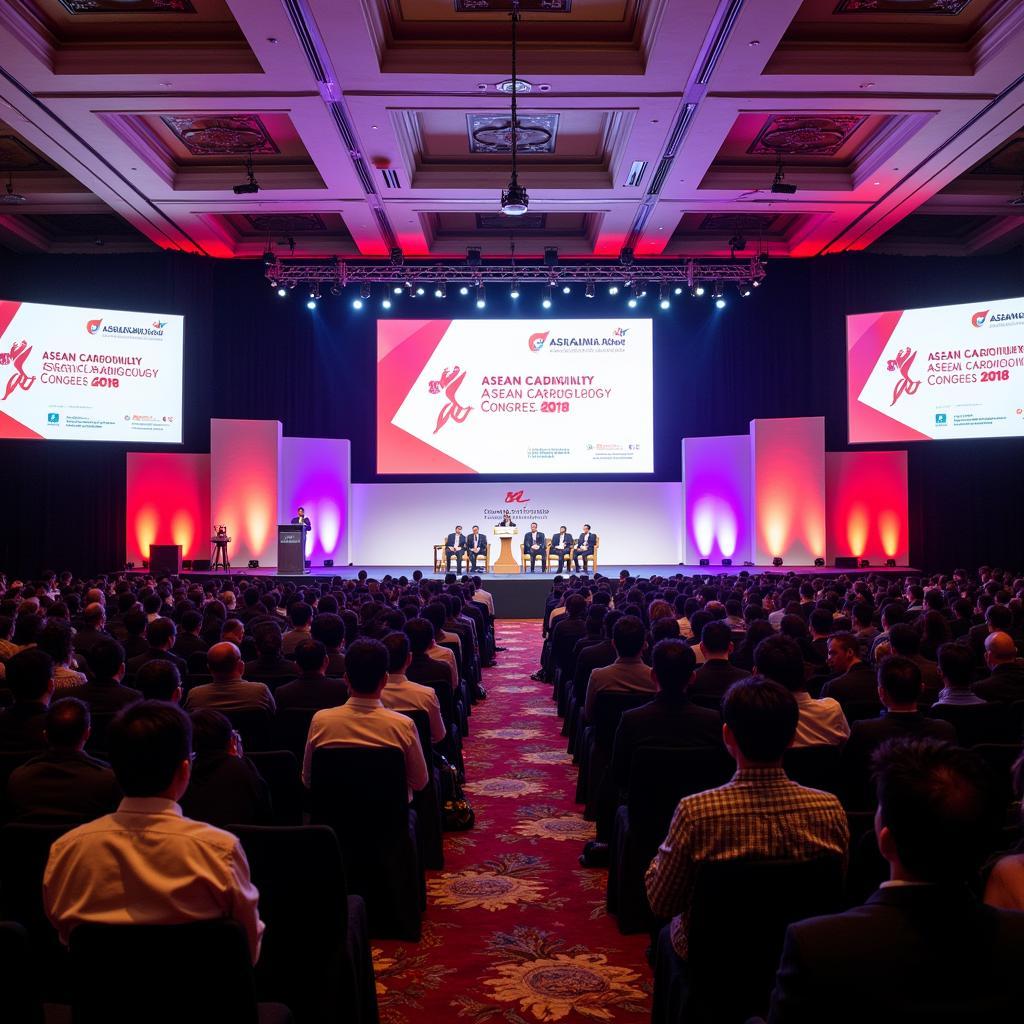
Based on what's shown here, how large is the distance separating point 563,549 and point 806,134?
787 cm

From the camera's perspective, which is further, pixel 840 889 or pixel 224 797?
pixel 224 797

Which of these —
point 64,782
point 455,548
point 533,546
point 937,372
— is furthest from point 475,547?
point 64,782

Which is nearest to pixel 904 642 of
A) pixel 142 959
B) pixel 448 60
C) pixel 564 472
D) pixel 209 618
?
pixel 142 959

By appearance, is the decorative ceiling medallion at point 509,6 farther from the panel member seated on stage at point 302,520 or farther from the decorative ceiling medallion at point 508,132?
the panel member seated on stage at point 302,520

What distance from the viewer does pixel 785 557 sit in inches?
698

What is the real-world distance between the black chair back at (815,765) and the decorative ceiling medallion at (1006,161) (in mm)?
13200

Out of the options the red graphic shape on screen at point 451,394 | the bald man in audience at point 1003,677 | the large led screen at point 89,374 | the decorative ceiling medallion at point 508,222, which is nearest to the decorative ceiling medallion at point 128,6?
the large led screen at point 89,374

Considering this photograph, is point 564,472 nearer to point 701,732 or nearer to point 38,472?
point 38,472

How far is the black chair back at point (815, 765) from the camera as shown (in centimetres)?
327

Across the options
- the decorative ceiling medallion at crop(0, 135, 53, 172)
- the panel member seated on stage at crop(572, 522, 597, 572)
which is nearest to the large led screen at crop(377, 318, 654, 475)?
the panel member seated on stage at crop(572, 522, 597, 572)

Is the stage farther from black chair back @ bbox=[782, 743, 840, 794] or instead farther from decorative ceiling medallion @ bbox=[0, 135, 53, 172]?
black chair back @ bbox=[782, 743, 840, 794]

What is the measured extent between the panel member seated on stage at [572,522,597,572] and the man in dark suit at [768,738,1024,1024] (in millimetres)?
14951

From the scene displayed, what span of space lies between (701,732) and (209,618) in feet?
13.7

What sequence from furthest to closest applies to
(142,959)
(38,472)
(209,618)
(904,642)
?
1. (38,472)
2. (209,618)
3. (904,642)
4. (142,959)
